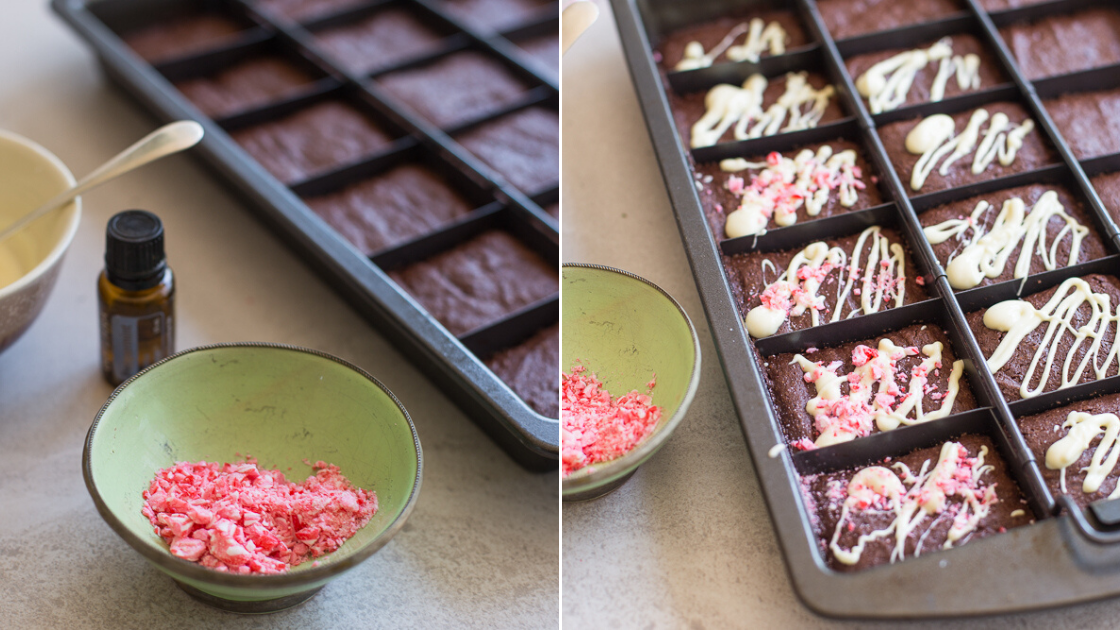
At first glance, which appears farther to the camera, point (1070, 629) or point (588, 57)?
point (588, 57)

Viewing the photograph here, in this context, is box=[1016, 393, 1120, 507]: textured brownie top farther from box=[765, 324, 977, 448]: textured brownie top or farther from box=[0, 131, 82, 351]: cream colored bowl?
box=[0, 131, 82, 351]: cream colored bowl

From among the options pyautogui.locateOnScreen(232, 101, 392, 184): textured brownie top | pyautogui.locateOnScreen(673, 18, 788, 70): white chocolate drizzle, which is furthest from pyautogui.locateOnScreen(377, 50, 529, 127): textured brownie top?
pyautogui.locateOnScreen(673, 18, 788, 70): white chocolate drizzle

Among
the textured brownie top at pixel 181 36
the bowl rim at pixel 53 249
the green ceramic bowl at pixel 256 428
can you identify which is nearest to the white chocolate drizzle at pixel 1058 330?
the green ceramic bowl at pixel 256 428

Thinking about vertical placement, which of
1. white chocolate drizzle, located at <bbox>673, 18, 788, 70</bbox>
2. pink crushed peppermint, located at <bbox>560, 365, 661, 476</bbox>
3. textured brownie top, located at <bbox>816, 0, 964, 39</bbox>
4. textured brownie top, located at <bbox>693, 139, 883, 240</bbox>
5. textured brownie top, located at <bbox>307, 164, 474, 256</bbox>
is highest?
textured brownie top, located at <bbox>816, 0, 964, 39</bbox>

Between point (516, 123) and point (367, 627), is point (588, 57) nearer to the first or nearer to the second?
point (516, 123)

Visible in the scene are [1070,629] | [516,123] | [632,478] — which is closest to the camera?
[1070,629]

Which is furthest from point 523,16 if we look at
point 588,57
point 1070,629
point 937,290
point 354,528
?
point 1070,629
